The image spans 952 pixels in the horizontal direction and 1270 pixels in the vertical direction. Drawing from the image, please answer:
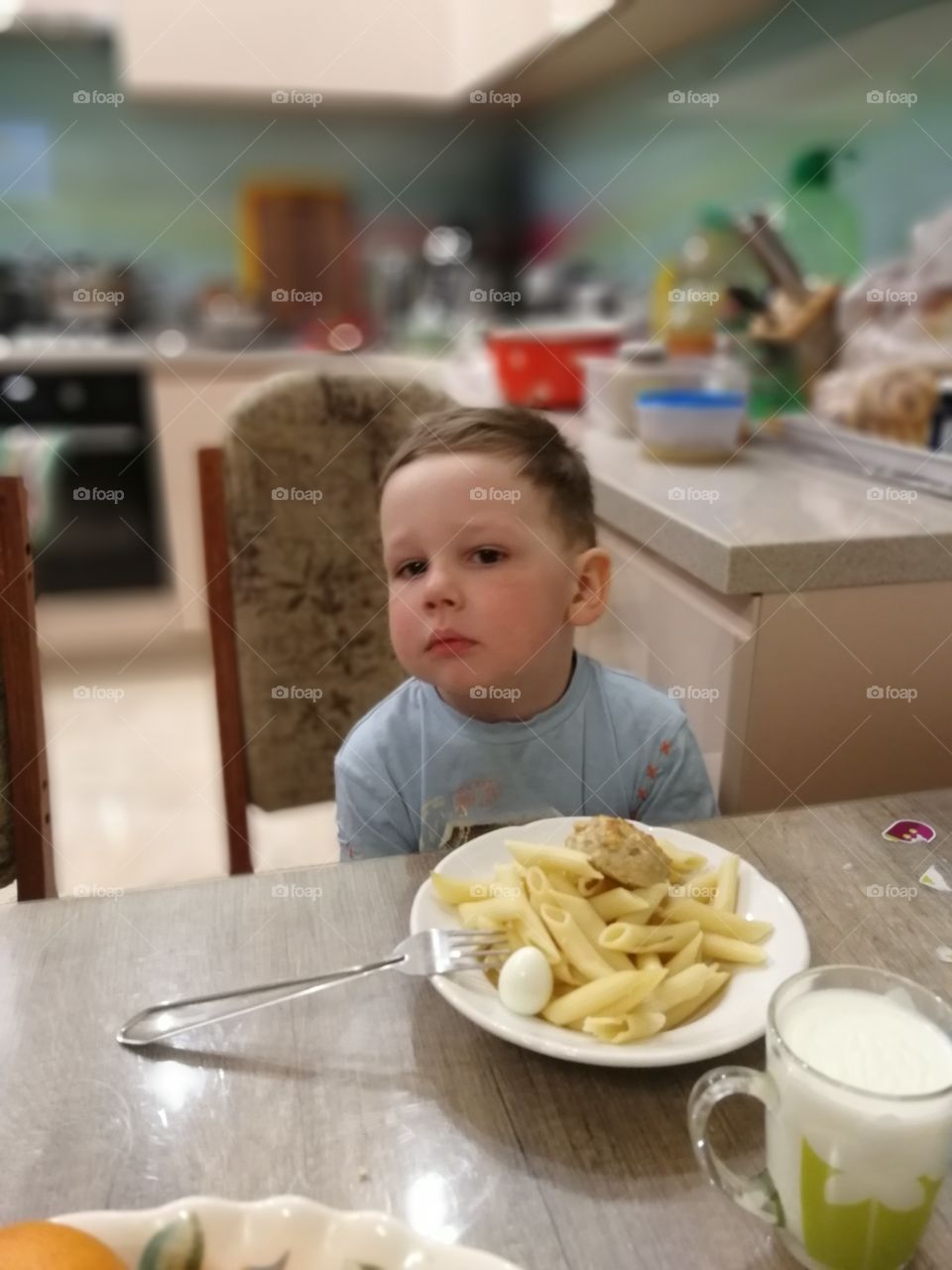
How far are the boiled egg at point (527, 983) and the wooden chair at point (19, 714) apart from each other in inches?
15.8

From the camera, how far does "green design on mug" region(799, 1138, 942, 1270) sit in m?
0.37

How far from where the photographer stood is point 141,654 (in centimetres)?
247

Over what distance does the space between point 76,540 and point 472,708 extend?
1910 millimetres

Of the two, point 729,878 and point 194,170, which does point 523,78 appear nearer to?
point 194,170

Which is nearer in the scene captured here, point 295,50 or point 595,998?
point 595,998

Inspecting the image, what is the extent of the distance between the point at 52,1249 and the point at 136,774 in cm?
169

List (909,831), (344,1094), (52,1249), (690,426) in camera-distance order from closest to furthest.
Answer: (52,1249)
(344,1094)
(909,831)
(690,426)

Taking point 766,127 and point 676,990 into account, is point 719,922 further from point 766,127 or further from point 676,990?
point 766,127

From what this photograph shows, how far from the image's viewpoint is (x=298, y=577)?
832 mm

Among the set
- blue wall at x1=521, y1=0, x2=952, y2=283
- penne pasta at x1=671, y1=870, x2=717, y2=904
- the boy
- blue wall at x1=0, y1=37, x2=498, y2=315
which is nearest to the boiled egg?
penne pasta at x1=671, y1=870, x2=717, y2=904

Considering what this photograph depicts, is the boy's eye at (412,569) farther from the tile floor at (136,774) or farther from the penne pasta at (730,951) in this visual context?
the tile floor at (136,774)

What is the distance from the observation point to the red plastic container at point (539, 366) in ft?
3.75

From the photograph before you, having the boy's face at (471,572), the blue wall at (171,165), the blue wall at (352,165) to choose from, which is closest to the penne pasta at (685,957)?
the boy's face at (471,572)

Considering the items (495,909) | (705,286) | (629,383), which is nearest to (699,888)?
(495,909)
